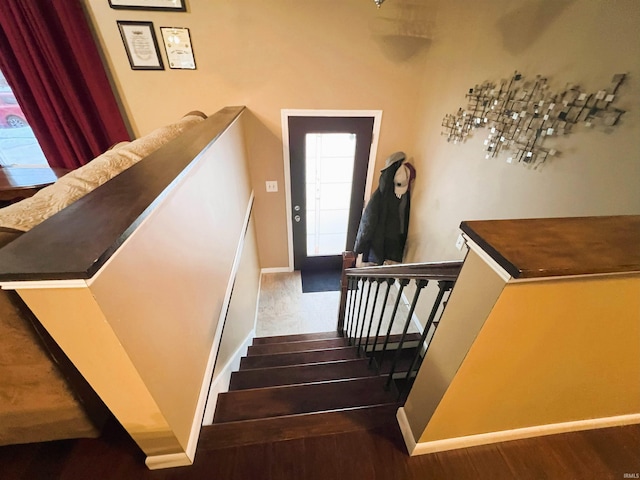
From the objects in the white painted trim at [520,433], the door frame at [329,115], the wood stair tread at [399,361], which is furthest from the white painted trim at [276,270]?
the white painted trim at [520,433]

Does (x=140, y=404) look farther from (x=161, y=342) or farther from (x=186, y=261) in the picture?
(x=186, y=261)

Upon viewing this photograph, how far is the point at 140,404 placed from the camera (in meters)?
0.74

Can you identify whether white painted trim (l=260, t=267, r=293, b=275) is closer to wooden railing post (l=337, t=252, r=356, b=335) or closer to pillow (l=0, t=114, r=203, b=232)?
wooden railing post (l=337, t=252, r=356, b=335)

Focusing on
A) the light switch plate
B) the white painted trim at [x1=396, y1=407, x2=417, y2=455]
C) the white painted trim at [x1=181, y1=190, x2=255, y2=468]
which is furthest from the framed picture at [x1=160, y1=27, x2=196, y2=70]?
the white painted trim at [x1=396, y1=407, x2=417, y2=455]

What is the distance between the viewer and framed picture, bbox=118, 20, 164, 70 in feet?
6.77

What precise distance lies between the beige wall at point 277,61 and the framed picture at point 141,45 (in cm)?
5

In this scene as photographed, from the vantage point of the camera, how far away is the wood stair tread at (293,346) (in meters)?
2.33

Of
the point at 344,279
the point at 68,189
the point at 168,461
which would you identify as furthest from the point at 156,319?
the point at 344,279

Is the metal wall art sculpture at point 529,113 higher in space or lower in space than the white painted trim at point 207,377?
higher

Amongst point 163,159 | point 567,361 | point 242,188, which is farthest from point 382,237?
point 163,159

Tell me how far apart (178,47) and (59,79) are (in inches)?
37.3

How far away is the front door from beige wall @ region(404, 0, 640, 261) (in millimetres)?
761

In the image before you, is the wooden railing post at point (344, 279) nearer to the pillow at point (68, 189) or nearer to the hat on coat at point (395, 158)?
the hat on coat at point (395, 158)

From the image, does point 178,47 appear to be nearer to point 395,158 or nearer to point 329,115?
point 329,115
